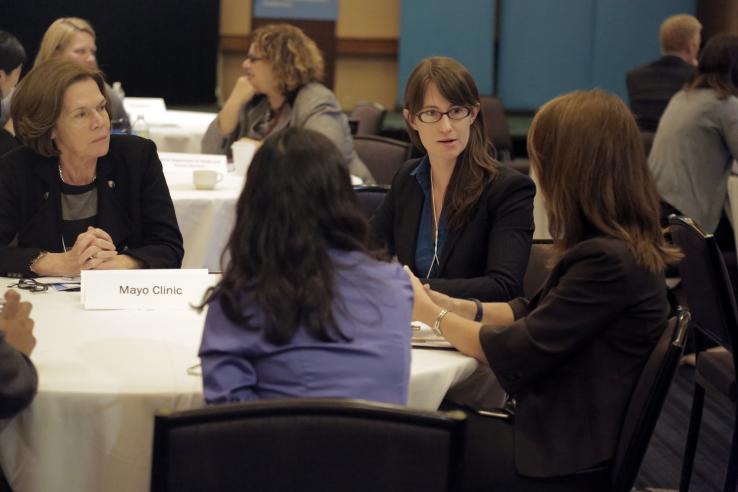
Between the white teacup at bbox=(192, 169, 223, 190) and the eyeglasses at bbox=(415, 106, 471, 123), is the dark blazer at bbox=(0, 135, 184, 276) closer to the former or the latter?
the eyeglasses at bbox=(415, 106, 471, 123)

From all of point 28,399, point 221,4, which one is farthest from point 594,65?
point 28,399

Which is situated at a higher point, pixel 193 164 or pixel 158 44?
pixel 158 44

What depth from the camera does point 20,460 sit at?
76.7 inches

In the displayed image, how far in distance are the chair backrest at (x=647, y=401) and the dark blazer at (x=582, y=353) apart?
0.11 feet

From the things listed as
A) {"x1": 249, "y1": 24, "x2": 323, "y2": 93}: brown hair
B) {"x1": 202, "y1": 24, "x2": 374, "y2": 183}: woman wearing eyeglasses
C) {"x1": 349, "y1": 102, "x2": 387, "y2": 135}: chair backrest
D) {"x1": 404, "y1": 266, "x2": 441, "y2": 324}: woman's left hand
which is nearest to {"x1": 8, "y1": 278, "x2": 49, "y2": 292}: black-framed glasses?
{"x1": 404, "y1": 266, "x2": 441, "y2": 324}: woman's left hand

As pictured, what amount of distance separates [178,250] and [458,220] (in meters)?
0.80

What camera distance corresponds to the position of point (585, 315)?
2.05m

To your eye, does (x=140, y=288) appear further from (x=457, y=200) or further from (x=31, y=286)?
(x=457, y=200)

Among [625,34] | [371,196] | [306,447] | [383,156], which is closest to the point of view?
[306,447]

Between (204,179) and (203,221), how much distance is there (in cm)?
21

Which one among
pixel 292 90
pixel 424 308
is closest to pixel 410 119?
pixel 424 308

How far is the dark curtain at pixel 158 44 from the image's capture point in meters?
8.52

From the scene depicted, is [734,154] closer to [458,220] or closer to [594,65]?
[458,220]

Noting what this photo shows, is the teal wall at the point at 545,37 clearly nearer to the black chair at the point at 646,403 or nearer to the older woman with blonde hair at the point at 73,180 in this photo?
the older woman with blonde hair at the point at 73,180
